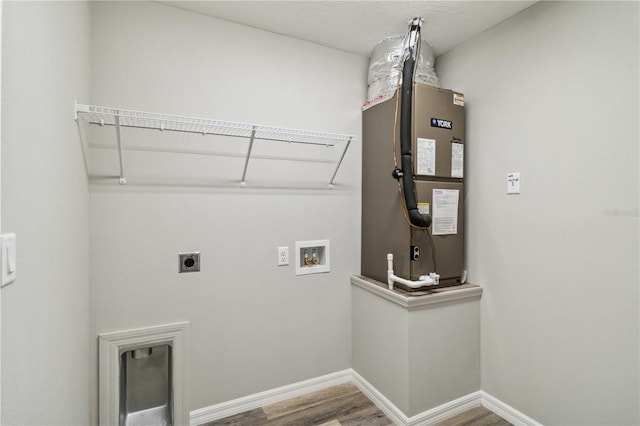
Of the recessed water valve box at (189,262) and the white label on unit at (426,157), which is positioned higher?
the white label on unit at (426,157)

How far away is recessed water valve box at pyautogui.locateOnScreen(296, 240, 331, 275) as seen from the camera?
6.69 ft

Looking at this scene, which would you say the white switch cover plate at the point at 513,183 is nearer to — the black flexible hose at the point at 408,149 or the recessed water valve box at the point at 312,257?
the black flexible hose at the point at 408,149

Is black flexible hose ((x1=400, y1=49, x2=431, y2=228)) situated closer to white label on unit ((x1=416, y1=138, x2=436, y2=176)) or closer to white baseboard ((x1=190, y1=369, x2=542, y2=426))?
white label on unit ((x1=416, y1=138, x2=436, y2=176))

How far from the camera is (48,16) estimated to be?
0.97 m

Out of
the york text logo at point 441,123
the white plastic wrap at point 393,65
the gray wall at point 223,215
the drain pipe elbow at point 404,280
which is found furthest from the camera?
the white plastic wrap at point 393,65

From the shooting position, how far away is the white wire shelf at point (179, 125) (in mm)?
1361

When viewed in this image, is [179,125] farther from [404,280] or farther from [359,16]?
[404,280]

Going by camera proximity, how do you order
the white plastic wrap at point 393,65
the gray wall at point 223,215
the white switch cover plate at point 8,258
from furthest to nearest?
the white plastic wrap at point 393,65, the gray wall at point 223,215, the white switch cover plate at point 8,258

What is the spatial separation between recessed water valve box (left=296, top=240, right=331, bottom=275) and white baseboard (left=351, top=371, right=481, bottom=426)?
34.1 inches

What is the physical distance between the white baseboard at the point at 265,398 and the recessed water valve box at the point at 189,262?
0.85 meters

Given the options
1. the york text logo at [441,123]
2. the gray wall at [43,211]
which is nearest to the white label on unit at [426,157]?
the york text logo at [441,123]

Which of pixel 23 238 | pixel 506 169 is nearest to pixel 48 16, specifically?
pixel 23 238

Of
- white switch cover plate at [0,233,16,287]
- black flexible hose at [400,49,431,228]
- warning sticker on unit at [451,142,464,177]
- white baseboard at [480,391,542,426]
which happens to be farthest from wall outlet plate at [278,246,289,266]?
white baseboard at [480,391,542,426]

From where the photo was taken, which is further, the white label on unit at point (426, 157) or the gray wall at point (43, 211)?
the white label on unit at point (426, 157)
